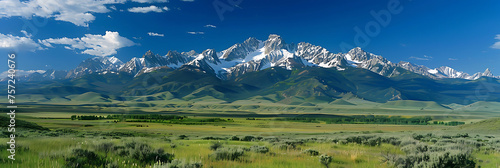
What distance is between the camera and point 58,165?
8.92 m

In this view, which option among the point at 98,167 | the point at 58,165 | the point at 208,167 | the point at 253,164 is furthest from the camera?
the point at 253,164

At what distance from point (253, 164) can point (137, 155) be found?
5074mm

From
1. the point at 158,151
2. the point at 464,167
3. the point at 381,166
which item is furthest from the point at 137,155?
the point at 464,167

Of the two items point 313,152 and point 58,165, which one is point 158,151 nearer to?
point 58,165

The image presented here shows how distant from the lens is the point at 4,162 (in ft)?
30.9

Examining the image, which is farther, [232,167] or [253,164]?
[253,164]

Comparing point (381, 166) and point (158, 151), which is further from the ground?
point (158, 151)

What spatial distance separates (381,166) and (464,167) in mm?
3034

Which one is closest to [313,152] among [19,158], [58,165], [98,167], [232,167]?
[232,167]

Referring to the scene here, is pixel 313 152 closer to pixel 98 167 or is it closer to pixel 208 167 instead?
pixel 208 167

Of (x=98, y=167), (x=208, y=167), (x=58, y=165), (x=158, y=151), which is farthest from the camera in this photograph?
(x=158, y=151)

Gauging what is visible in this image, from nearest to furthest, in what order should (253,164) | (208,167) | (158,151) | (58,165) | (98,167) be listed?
(58,165)
(98,167)
(208,167)
(253,164)
(158,151)

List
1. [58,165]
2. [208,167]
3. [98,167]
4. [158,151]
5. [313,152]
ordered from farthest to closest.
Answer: [313,152], [158,151], [208,167], [98,167], [58,165]

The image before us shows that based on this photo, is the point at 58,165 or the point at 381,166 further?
the point at 381,166
